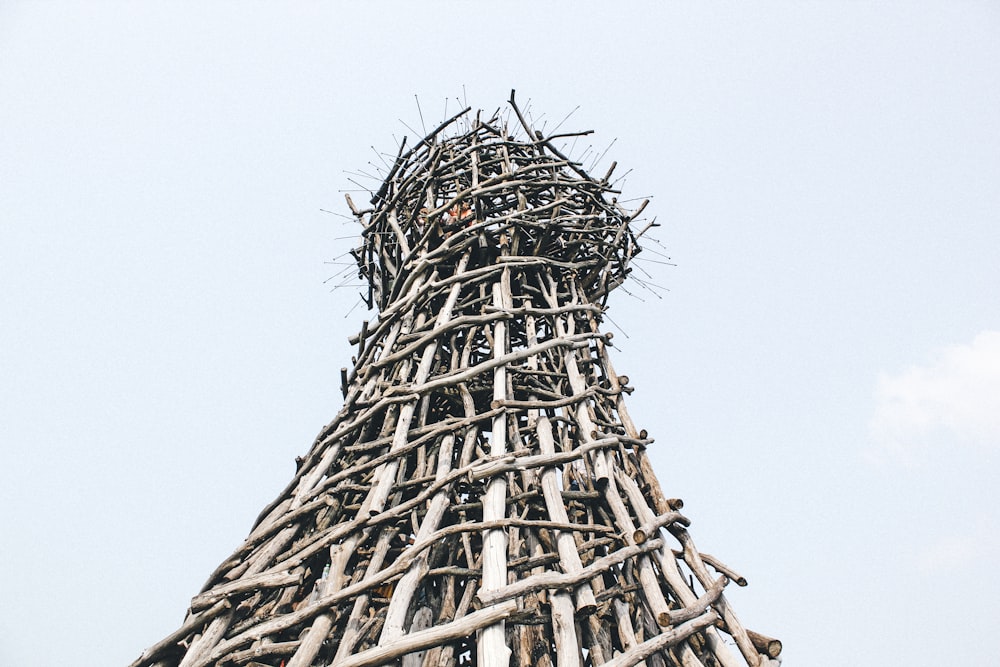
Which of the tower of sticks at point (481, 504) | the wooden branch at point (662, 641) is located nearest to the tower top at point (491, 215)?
the tower of sticks at point (481, 504)

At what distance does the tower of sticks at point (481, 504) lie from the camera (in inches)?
84.0

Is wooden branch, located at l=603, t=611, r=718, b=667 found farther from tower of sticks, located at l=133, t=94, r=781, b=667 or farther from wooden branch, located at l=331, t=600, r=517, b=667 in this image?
wooden branch, located at l=331, t=600, r=517, b=667

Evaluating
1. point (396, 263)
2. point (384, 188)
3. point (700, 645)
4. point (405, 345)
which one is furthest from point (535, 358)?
point (384, 188)

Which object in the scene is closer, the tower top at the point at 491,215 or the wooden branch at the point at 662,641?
the wooden branch at the point at 662,641

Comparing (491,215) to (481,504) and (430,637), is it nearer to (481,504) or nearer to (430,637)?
(481,504)

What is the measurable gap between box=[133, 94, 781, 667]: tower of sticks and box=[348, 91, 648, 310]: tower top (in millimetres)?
18

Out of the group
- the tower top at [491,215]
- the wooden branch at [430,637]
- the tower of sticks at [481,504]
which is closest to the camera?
the wooden branch at [430,637]

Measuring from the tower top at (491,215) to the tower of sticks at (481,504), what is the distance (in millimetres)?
18

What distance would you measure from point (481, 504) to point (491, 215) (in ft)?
6.17

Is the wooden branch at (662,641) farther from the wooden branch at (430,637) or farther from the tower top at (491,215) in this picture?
the tower top at (491,215)

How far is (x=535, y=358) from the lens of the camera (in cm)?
338

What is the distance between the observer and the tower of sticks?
84.0 inches

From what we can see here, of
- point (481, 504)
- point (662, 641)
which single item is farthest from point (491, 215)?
point (662, 641)

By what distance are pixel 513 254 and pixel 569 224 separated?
1.33 ft
